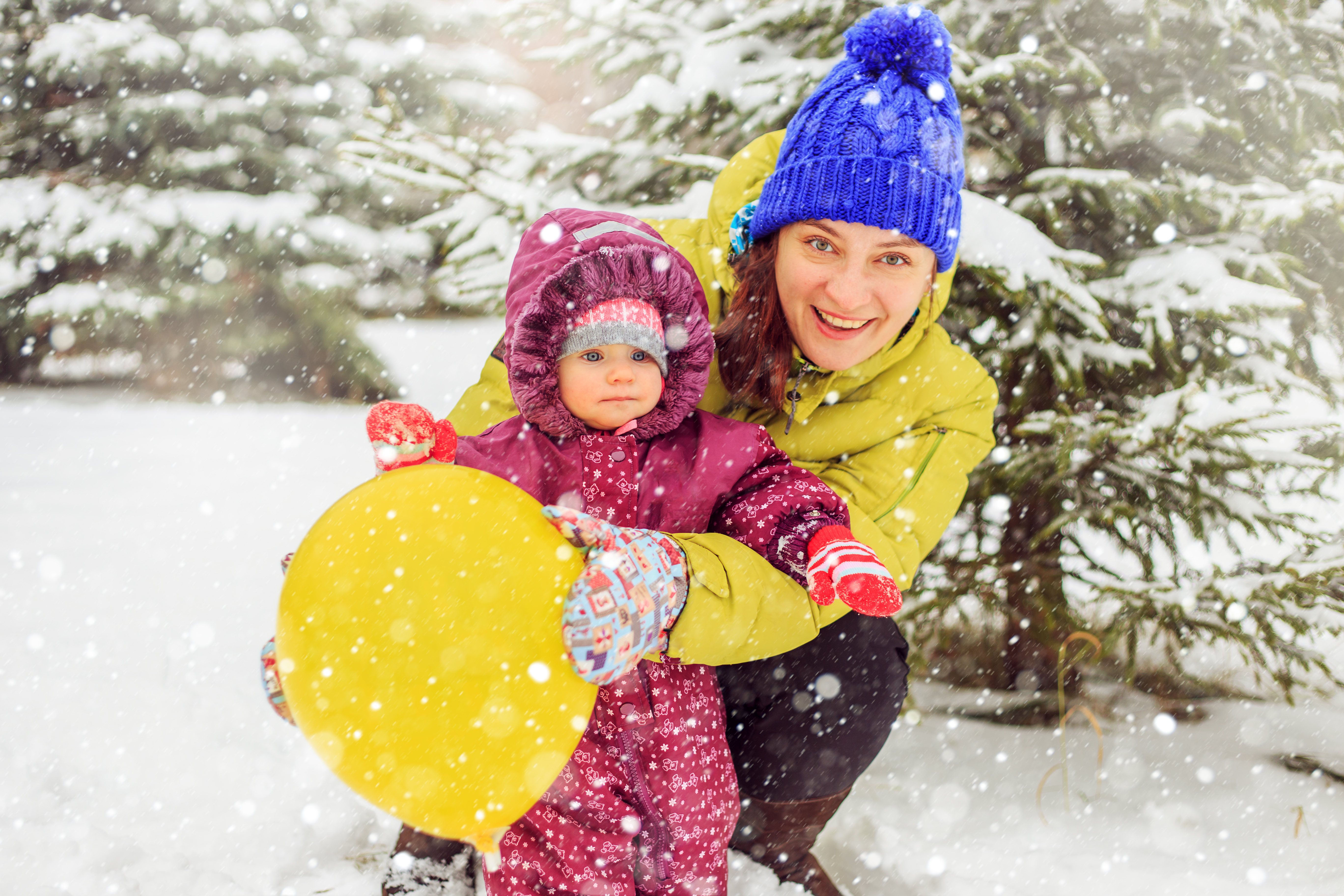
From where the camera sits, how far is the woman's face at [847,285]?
154cm

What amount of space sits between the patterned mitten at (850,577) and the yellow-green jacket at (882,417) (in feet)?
1.33

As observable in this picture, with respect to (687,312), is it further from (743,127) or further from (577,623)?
(743,127)

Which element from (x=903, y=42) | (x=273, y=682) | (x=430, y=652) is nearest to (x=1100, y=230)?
(x=903, y=42)

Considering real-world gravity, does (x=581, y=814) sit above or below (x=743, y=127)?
below

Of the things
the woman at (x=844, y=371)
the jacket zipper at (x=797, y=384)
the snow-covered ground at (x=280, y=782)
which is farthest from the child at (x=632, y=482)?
the snow-covered ground at (x=280, y=782)

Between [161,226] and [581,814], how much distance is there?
5428mm

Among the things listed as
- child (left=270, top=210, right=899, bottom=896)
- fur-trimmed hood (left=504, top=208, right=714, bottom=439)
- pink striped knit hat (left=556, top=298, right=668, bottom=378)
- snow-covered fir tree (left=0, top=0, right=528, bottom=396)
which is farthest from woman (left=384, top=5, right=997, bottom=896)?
snow-covered fir tree (left=0, top=0, right=528, bottom=396)

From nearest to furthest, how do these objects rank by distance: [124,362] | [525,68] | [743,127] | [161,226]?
[743,127], [161,226], [124,362], [525,68]

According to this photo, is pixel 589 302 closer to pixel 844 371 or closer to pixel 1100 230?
pixel 844 371

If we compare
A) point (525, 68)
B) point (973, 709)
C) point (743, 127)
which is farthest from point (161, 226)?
point (973, 709)

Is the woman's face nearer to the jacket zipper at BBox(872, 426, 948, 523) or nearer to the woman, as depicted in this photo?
the woman

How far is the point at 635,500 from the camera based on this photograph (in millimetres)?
1338

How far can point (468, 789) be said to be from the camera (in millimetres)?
1004

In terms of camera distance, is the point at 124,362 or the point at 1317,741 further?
the point at 124,362
